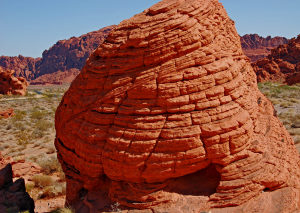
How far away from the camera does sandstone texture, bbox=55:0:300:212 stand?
4.89m

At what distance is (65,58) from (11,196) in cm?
14121

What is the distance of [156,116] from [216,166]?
5.88 feet

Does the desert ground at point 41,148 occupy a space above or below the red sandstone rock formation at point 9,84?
below

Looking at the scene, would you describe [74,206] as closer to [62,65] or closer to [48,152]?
[48,152]

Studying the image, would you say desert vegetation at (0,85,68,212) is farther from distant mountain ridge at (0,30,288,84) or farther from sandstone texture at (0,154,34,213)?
distant mountain ridge at (0,30,288,84)

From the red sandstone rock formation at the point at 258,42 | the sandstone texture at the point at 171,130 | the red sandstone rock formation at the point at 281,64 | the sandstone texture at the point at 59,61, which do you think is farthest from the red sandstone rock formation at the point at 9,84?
the red sandstone rock formation at the point at 258,42

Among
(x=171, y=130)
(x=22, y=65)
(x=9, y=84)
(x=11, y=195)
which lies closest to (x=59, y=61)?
(x=22, y=65)

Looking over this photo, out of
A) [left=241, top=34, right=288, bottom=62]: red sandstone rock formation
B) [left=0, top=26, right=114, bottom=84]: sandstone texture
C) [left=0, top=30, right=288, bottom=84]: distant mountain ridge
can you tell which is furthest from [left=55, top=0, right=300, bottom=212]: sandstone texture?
[left=241, top=34, right=288, bottom=62]: red sandstone rock formation

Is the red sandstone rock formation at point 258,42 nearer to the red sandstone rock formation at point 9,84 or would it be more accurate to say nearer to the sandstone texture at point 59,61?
the sandstone texture at point 59,61

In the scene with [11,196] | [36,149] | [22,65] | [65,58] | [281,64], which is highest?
[65,58]

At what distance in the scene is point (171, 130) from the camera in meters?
4.85

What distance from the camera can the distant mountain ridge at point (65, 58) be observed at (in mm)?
123244

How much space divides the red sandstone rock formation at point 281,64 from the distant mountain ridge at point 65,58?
6838cm

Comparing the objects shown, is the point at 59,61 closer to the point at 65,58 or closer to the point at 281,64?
the point at 65,58
